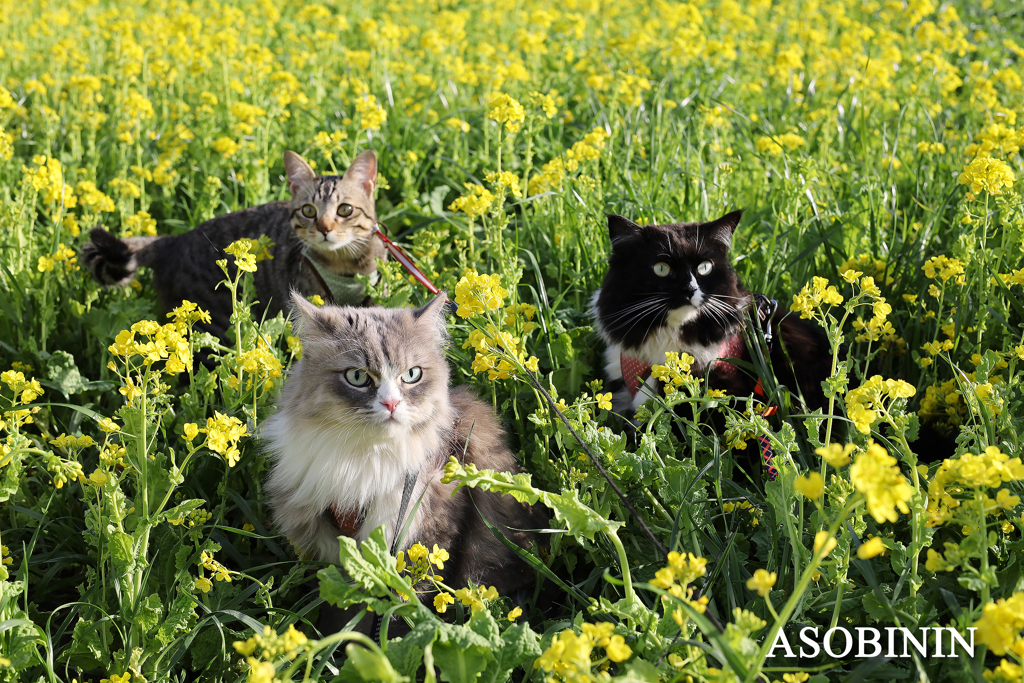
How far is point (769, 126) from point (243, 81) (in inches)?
163

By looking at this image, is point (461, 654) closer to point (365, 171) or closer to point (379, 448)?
point (379, 448)

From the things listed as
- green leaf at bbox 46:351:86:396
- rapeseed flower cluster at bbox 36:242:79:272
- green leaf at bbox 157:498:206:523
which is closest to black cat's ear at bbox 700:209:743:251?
green leaf at bbox 157:498:206:523

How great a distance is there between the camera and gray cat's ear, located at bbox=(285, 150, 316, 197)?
4031mm

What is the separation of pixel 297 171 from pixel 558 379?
2.04 meters

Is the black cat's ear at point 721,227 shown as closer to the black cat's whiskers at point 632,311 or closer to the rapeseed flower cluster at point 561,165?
the black cat's whiskers at point 632,311

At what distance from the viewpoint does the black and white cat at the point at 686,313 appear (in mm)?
2848

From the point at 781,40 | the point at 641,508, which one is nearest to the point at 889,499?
the point at 641,508

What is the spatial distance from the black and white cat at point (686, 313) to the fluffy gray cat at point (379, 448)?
2.61 feet

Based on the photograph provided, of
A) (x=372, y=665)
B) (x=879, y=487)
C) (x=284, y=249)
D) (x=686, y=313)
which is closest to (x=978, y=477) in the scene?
(x=879, y=487)

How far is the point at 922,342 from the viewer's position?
10.6 feet

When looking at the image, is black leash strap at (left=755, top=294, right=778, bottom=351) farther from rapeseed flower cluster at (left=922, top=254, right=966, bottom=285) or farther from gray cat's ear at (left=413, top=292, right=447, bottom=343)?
gray cat's ear at (left=413, top=292, right=447, bottom=343)

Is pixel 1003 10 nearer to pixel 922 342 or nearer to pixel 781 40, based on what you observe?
pixel 781 40

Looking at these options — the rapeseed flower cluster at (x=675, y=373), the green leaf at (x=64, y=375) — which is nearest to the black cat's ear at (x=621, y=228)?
the rapeseed flower cluster at (x=675, y=373)

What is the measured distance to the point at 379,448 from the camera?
2.24 m
